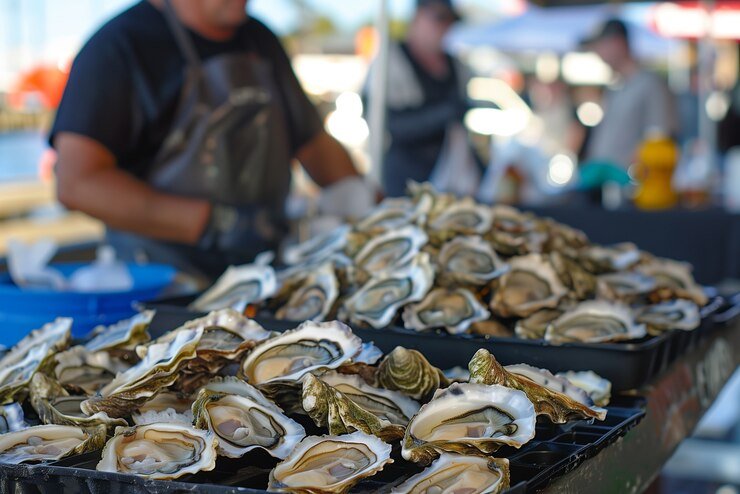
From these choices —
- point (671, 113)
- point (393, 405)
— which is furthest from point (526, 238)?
point (671, 113)

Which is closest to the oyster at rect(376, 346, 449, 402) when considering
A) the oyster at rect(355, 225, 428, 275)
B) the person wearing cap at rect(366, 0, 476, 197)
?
the oyster at rect(355, 225, 428, 275)

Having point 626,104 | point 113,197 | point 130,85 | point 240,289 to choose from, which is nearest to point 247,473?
point 240,289

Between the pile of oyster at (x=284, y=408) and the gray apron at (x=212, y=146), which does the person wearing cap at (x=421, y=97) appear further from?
the pile of oyster at (x=284, y=408)

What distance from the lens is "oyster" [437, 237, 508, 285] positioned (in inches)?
44.9

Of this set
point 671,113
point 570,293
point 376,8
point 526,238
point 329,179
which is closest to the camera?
point 570,293

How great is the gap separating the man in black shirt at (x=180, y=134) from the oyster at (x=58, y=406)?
38.7 inches

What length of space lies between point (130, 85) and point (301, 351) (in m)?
1.28

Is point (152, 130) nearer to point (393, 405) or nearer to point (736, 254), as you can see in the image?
point (393, 405)

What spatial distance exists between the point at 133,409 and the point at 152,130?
135cm

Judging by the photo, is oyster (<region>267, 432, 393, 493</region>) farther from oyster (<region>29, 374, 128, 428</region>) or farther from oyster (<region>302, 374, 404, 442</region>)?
oyster (<region>29, 374, 128, 428</region>)

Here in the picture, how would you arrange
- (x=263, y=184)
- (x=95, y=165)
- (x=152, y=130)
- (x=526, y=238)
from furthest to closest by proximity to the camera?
(x=263, y=184)
(x=152, y=130)
(x=95, y=165)
(x=526, y=238)

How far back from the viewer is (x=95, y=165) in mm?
1929

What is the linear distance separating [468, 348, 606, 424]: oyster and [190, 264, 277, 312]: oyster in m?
0.44

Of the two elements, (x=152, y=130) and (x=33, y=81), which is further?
(x=33, y=81)
